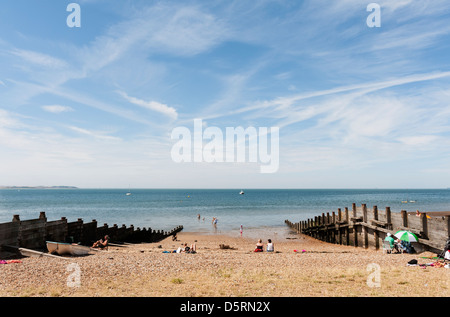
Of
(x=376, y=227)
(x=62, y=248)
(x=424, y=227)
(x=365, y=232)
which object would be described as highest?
(x=424, y=227)

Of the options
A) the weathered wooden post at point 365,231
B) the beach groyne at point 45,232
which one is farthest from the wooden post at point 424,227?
the beach groyne at point 45,232

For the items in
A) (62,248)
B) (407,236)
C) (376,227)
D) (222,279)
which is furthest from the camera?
(376,227)

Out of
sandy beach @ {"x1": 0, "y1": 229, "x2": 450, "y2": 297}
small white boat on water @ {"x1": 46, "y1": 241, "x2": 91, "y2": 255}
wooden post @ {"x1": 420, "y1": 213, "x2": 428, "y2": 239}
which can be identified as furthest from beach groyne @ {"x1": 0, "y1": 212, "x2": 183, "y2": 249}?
wooden post @ {"x1": 420, "y1": 213, "x2": 428, "y2": 239}

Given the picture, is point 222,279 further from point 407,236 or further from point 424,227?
point 424,227

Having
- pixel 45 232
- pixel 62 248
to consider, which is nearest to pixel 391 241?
pixel 62 248

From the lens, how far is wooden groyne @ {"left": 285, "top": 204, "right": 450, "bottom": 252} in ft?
55.6

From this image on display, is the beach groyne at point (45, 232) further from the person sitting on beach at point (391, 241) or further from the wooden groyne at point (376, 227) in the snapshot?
the person sitting on beach at point (391, 241)

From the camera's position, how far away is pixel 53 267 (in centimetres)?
1380

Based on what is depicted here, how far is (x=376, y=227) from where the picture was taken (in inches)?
879

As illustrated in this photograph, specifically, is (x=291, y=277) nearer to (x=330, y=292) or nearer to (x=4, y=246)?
(x=330, y=292)

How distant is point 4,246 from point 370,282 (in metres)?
18.6

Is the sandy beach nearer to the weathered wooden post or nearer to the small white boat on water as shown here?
the small white boat on water
